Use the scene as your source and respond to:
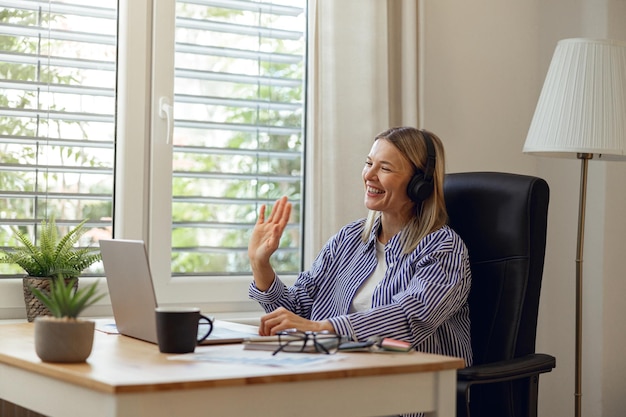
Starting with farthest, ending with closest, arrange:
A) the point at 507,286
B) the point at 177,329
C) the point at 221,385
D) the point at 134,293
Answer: the point at 507,286 → the point at 134,293 → the point at 177,329 → the point at 221,385

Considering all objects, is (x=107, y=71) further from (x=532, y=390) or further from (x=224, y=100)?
(x=532, y=390)

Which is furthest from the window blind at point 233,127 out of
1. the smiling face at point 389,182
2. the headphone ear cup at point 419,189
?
the headphone ear cup at point 419,189

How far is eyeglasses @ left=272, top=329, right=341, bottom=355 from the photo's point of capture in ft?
5.54

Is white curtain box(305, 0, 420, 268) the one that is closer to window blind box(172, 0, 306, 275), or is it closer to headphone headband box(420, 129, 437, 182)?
window blind box(172, 0, 306, 275)

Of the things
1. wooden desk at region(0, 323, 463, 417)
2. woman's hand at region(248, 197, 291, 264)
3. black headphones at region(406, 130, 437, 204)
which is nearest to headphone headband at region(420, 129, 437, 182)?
black headphones at region(406, 130, 437, 204)

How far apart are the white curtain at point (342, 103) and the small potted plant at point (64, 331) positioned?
1.40 meters

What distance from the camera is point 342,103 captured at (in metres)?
2.92

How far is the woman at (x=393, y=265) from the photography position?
2092 mm

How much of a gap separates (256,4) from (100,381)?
1908 mm

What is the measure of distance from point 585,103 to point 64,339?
1.75 m

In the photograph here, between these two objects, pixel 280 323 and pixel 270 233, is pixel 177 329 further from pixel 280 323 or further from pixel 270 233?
pixel 270 233

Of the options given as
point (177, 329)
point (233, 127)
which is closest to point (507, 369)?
point (177, 329)

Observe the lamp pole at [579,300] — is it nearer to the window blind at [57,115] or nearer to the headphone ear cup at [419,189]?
the headphone ear cup at [419,189]

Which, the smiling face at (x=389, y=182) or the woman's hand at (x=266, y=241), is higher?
the smiling face at (x=389, y=182)
